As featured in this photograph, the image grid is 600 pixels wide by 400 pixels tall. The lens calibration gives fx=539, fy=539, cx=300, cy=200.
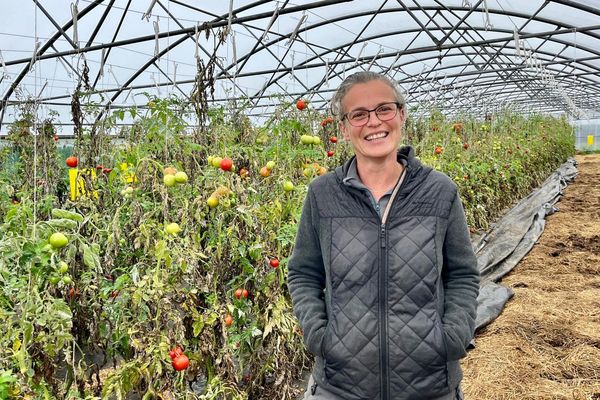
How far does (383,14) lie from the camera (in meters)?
8.70

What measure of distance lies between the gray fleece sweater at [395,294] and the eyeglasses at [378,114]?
132mm

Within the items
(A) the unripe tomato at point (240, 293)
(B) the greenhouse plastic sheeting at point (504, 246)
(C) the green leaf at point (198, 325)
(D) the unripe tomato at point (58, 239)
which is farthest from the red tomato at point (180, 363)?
(B) the greenhouse plastic sheeting at point (504, 246)

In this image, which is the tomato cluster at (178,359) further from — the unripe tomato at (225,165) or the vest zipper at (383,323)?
the vest zipper at (383,323)

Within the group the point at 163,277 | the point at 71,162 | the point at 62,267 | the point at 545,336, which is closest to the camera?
the point at 62,267

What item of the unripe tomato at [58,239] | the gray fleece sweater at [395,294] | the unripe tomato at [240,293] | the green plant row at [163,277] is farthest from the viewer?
the unripe tomato at [240,293]

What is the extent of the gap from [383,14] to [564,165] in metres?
7.31

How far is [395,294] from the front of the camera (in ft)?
4.29

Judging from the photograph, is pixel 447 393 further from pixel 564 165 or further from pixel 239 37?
pixel 564 165

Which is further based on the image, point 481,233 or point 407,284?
point 481,233

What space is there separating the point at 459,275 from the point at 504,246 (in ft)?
13.5

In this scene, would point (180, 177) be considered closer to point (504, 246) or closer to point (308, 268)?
point (308, 268)

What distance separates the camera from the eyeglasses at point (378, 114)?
1410 mm

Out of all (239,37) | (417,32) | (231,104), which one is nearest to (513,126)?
(417,32)

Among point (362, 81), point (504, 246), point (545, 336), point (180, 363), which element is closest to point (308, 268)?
point (362, 81)
